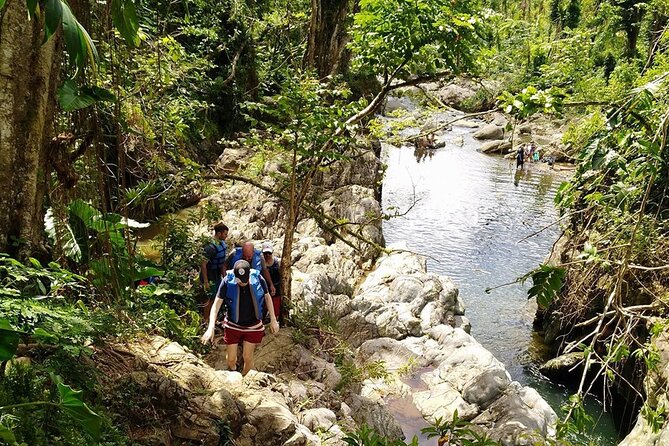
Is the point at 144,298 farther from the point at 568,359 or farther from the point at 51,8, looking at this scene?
the point at 568,359

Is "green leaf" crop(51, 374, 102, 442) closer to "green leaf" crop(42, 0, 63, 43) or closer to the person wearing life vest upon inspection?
"green leaf" crop(42, 0, 63, 43)

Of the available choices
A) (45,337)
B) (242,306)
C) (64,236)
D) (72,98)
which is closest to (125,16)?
(72,98)

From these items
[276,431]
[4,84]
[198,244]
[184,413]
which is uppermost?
[4,84]

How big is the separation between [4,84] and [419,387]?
22.5 ft

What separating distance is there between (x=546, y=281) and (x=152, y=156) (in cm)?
471

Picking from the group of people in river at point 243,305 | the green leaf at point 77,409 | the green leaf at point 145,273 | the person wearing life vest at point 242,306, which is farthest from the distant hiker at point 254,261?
the green leaf at point 77,409

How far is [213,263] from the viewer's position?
6.18 metres

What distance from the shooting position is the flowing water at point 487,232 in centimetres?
996

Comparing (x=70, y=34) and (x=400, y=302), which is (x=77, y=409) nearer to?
(x=70, y=34)

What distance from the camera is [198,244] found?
6574 millimetres

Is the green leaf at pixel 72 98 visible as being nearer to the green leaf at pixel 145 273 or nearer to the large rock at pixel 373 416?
the green leaf at pixel 145 273

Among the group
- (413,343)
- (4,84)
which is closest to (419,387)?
(413,343)

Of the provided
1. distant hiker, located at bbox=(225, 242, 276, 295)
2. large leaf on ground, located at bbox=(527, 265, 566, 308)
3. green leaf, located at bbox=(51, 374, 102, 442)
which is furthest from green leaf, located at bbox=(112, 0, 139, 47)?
distant hiker, located at bbox=(225, 242, 276, 295)

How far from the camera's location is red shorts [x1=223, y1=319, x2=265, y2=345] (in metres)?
5.01
